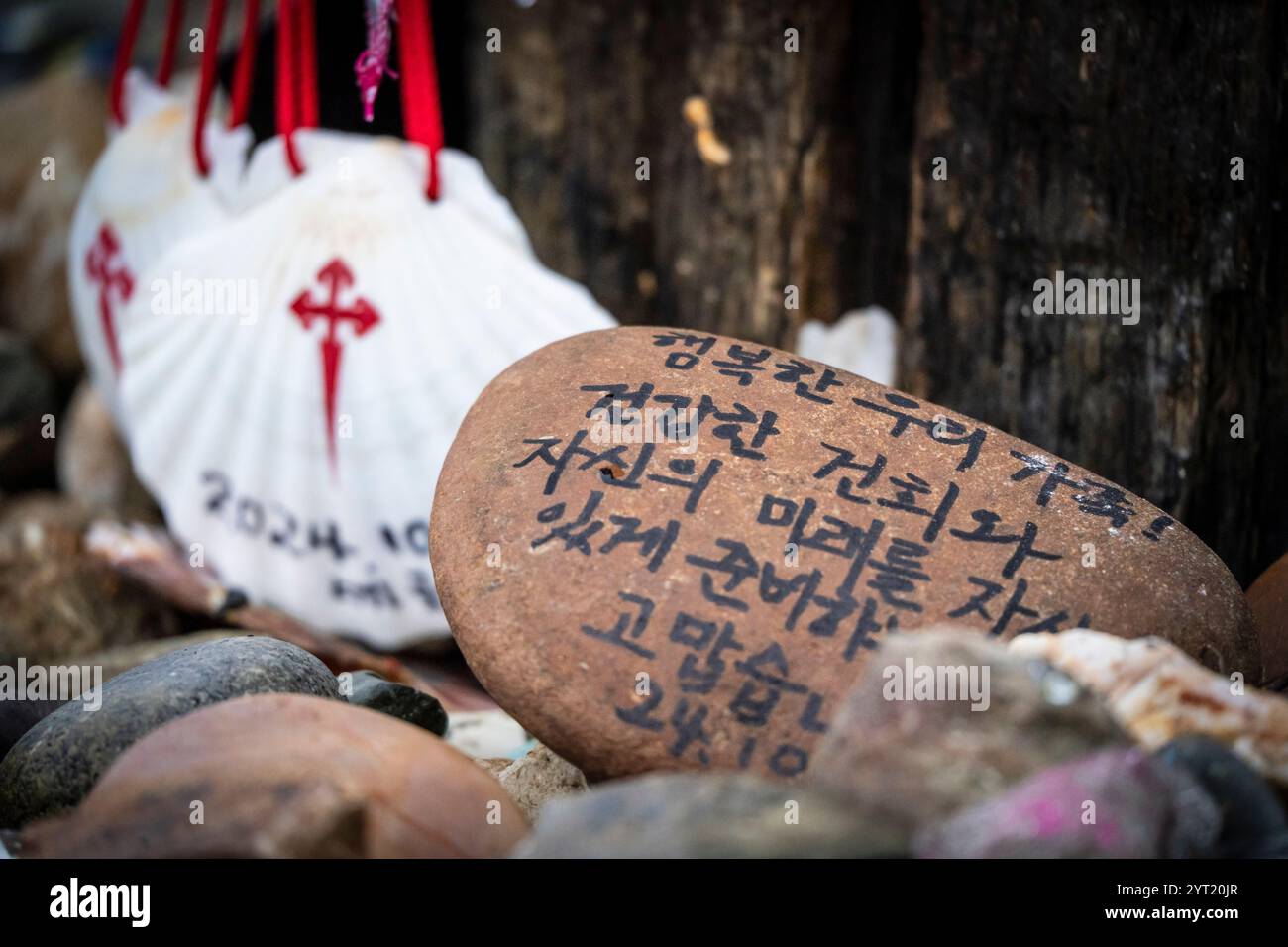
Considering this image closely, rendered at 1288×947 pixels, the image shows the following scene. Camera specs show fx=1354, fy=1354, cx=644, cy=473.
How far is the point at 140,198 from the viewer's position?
127 inches

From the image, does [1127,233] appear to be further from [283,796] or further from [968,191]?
[283,796]

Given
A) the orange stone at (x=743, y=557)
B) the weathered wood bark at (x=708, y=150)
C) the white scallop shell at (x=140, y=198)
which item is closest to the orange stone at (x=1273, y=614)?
the orange stone at (x=743, y=557)

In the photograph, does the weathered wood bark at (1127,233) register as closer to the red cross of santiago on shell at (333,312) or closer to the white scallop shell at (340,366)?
the white scallop shell at (340,366)

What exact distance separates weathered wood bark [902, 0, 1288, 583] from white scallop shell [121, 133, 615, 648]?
80 cm

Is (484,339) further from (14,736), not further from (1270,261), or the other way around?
(1270,261)

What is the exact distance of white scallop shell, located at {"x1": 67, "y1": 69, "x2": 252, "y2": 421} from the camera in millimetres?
3186

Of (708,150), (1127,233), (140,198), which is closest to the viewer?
(1127,233)

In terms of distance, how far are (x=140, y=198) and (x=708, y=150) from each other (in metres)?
1.37

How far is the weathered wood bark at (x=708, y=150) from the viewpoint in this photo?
289 cm

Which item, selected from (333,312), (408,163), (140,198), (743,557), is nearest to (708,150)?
(408,163)

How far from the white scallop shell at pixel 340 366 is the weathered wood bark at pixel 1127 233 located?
804 mm

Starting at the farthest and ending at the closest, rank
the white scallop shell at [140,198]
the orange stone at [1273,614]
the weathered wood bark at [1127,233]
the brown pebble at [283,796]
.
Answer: the white scallop shell at [140,198] → the weathered wood bark at [1127,233] → the orange stone at [1273,614] → the brown pebble at [283,796]

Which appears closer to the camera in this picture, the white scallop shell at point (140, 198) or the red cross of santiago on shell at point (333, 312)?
the red cross of santiago on shell at point (333, 312)

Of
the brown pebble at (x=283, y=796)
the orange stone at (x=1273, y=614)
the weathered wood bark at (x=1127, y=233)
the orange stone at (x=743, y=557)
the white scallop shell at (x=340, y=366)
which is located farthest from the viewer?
the white scallop shell at (x=340, y=366)
